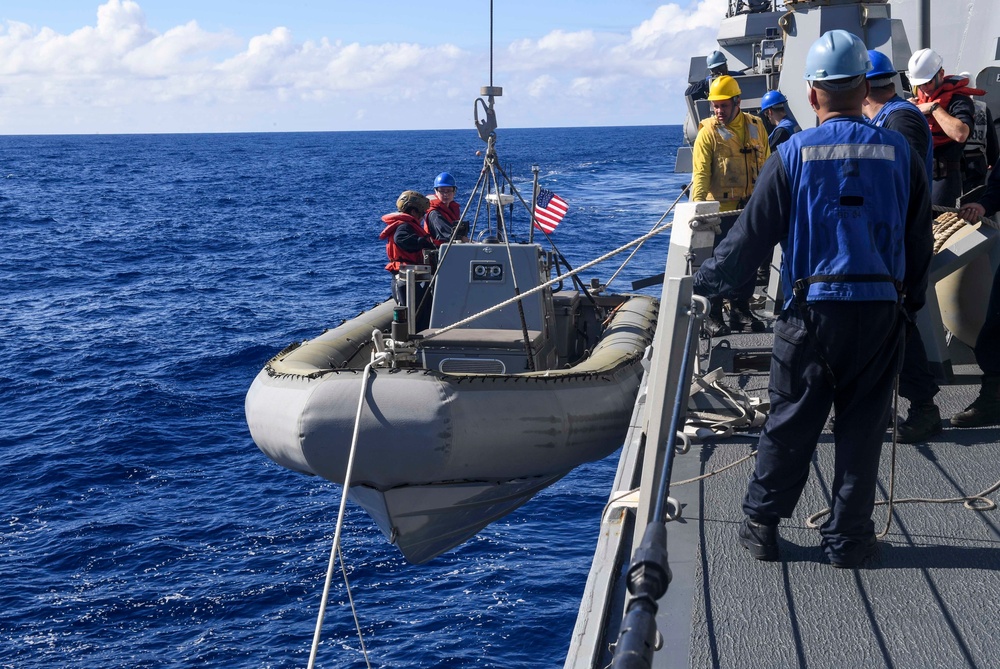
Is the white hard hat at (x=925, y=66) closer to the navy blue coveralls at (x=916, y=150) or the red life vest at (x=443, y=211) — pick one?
the navy blue coveralls at (x=916, y=150)

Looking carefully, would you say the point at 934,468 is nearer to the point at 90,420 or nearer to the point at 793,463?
the point at 793,463

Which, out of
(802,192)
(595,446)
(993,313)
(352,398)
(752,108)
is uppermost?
(752,108)

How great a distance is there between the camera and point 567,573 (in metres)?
10.1

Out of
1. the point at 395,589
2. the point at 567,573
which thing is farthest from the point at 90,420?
the point at 567,573

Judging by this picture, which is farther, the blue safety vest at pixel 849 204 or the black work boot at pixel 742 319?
the black work boot at pixel 742 319

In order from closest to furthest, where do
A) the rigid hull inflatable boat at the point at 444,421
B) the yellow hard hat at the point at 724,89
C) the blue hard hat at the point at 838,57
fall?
the blue hard hat at the point at 838,57 → the rigid hull inflatable boat at the point at 444,421 → the yellow hard hat at the point at 724,89

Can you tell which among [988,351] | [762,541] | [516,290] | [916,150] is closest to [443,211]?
[516,290]

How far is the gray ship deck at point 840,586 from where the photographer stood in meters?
2.69

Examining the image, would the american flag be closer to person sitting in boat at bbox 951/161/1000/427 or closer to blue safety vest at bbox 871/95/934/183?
person sitting in boat at bbox 951/161/1000/427

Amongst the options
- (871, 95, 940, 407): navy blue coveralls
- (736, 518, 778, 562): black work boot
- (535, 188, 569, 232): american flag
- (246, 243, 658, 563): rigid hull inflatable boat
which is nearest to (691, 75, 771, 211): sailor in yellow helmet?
(246, 243, 658, 563): rigid hull inflatable boat

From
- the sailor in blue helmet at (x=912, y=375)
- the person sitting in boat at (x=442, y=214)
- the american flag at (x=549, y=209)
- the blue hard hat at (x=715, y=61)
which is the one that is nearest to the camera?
the sailor in blue helmet at (x=912, y=375)

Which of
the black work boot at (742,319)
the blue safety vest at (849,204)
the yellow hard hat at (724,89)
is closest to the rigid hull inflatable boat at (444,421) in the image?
the black work boot at (742,319)

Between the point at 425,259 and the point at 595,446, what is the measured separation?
2660 mm

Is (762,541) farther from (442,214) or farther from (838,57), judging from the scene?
(442,214)
